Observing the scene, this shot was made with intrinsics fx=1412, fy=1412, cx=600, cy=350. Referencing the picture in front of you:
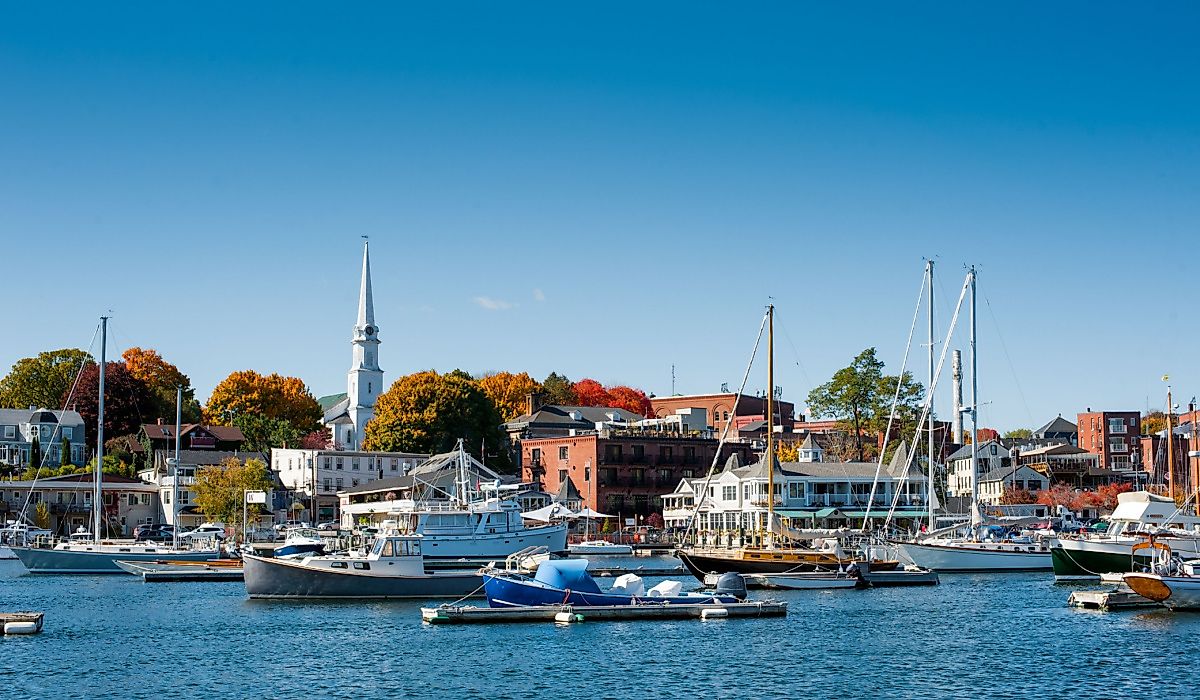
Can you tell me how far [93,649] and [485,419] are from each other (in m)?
95.4

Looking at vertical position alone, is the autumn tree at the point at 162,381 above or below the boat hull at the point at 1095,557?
above

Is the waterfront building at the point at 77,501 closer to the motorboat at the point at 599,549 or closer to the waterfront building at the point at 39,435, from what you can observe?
the waterfront building at the point at 39,435

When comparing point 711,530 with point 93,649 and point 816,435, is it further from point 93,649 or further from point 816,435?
point 93,649

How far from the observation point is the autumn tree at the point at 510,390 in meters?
166

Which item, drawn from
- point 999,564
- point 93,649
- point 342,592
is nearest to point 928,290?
point 999,564

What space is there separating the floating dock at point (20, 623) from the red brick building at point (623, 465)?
7609cm

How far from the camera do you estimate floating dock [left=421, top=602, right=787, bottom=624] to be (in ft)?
160

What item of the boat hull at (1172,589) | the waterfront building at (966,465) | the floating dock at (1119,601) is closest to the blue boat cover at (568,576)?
the floating dock at (1119,601)

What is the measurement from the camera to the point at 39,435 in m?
136

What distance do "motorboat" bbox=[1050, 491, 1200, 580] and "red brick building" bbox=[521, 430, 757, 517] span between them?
54.9 m

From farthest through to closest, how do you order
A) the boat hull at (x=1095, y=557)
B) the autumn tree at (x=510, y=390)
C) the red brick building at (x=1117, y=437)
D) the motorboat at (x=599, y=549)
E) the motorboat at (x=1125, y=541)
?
1. the autumn tree at (x=510, y=390)
2. the red brick building at (x=1117, y=437)
3. the motorboat at (x=599, y=549)
4. the boat hull at (x=1095, y=557)
5. the motorboat at (x=1125, y=541)

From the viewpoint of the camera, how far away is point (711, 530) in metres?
111

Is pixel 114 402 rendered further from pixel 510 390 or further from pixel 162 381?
pixel 510 390

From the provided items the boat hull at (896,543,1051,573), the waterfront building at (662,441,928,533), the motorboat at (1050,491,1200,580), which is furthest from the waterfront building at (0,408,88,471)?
the motorboat at (1050,491,1200,580)
